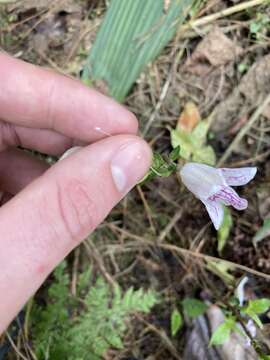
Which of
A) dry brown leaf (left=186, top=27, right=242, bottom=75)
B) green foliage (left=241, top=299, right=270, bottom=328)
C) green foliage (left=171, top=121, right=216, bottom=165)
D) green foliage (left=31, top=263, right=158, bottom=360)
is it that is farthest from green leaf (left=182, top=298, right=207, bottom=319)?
dry brown leaf (left=186, top=27, right=242, bottom=75)

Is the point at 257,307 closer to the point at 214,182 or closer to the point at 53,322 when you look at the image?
the point at 214,182

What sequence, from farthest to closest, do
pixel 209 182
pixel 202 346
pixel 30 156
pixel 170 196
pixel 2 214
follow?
pixel 170 196
pixel 202 346
pixel 30 156
pixel 209 182
pixel 2 214

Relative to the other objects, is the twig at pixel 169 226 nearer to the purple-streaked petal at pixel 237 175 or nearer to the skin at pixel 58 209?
the purple-streaked petal at pixel 237 175

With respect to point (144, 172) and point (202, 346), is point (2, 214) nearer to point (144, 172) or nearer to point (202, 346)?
point (144, 172)

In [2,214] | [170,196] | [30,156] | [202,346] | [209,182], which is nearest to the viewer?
[2,214]

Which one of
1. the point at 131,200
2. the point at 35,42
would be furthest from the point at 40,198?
the point at 35,42

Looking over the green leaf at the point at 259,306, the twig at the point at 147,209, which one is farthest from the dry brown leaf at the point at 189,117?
the green leaf at the point at 259,306
